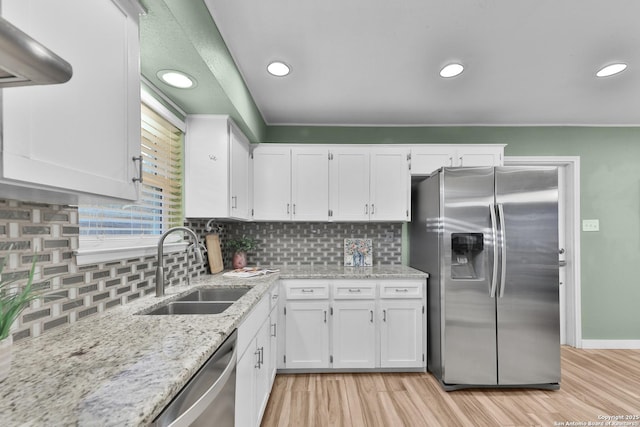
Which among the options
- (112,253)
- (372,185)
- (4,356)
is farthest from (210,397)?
(372,185)

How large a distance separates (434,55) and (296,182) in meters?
1.59

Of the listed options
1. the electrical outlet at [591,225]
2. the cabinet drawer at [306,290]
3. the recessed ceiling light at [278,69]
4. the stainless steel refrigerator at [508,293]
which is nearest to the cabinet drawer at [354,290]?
the cabinet drawer at [306,290]

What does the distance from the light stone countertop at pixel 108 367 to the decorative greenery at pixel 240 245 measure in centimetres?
158

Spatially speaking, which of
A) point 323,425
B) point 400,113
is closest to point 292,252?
point 323,425

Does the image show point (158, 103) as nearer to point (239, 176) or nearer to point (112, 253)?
point (239, 176)

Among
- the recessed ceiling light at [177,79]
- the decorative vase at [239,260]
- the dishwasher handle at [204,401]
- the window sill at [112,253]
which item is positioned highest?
the recessed ceiling light at [177,79]

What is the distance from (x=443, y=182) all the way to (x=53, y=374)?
8.16 ft

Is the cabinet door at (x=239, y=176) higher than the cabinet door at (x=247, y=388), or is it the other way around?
the cabinet door at (x=239, y=176)

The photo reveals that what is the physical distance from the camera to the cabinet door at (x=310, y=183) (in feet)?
9.70

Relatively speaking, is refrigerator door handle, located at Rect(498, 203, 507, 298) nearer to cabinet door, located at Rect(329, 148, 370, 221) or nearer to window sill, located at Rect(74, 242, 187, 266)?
cabinet door, located at Rect(329, 148, 370, 221)

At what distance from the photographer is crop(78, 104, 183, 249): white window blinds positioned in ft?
4.61

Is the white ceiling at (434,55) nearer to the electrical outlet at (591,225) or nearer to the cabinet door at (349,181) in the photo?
the cabinet door at (349,181)

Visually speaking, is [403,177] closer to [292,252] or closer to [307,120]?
Result: [307,120]

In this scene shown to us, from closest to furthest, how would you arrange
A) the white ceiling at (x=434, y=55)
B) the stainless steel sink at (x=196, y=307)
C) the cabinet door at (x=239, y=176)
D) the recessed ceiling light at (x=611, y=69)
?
1. the white ceiling at (x=434, y=55)
2. the stainless steel sink at (x=196, y=307)
3. the recessed ceiling light at (x=611, y=69)
4. the cabinet door at (x=239, y=176)
